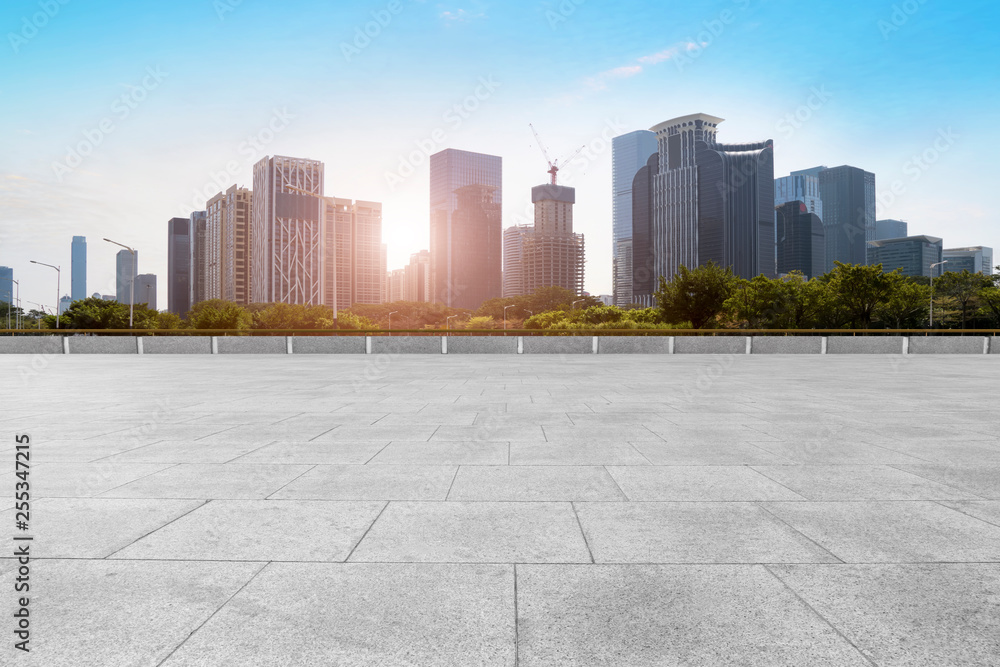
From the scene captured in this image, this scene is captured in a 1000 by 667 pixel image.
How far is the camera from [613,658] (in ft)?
8.59

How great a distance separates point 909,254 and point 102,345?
19744 cm

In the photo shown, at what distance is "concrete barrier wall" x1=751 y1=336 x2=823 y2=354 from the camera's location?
33312 millimetres

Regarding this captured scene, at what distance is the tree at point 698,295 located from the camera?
60.5 meters

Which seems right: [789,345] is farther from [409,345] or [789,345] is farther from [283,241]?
[283,241]

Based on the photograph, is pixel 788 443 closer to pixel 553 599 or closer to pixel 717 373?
pixel 553 599

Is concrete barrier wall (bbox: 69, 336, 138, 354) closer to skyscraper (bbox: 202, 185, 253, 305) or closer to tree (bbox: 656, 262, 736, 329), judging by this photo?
tree (bbox: 656, 262, 736, 329)

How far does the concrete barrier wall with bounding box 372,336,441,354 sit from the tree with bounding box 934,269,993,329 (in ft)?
209

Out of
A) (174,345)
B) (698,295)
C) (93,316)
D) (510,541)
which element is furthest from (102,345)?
(698,295)

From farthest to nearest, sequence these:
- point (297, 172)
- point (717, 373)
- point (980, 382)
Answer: point (297, 172)
point (717, 373)
point (980, 382)

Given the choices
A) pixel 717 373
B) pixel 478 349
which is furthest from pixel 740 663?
pixel 478 349

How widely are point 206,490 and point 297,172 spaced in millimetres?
146696

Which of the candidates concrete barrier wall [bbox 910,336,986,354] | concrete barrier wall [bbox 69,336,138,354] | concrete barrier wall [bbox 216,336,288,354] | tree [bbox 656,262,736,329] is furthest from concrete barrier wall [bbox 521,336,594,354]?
tree [bbox 656,262,736,329]

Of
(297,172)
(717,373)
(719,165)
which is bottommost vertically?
(717,373)

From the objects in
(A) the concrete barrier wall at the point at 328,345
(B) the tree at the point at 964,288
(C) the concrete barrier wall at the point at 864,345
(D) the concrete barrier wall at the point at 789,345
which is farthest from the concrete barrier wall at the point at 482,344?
(B) the tree at the point at 964,288
